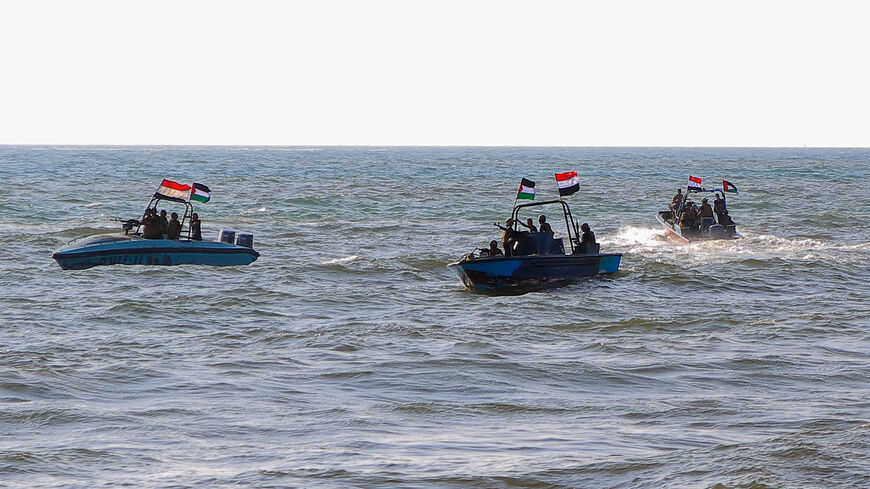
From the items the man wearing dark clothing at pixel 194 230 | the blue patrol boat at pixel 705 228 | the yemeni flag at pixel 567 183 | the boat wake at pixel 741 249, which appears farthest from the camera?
the blue patrol boat at pixel 705 228

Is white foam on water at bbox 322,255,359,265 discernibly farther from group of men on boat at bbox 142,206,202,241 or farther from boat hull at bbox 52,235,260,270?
group of men on boat at bbox 142,206,202,241

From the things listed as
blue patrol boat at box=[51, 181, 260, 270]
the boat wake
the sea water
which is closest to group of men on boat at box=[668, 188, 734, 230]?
the boat wake

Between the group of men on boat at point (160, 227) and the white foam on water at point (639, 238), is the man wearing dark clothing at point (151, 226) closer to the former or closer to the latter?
the group of men on boat at point (160, 227)

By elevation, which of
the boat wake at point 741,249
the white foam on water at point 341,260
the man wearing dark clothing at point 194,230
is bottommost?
the white foam on water at point 341,260

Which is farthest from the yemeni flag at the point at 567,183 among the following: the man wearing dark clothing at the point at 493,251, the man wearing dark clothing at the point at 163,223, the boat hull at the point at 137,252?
the man wearing dark clothing at the point at 163,223

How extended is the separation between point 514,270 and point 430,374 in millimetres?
8939

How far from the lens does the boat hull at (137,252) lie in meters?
28.1

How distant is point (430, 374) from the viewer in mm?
16000

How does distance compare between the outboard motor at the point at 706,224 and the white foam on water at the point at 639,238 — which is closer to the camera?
the outboard motor at the point at 706,224

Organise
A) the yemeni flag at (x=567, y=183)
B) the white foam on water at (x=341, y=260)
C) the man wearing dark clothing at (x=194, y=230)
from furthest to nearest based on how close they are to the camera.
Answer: the white foam on water at (x=341, y=260), the man wearing dark clothing at (x=194, y=230), the yemeni flag at (x=567, y=183)

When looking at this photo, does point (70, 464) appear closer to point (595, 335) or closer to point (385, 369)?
point (385, 369)

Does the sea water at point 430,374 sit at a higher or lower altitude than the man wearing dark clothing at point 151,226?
lower

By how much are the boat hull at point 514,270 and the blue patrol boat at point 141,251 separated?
7.83 meters

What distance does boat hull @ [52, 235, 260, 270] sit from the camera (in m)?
28.1
